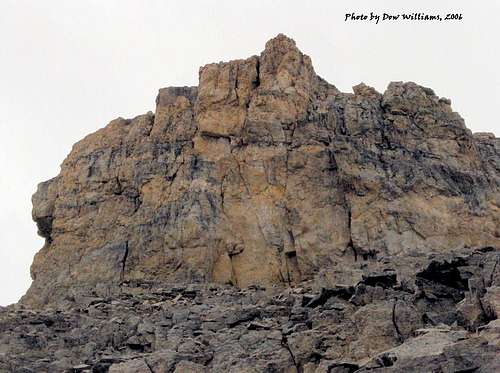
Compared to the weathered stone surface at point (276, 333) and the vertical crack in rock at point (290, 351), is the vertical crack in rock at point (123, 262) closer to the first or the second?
the weathered stone surface at point (276, 333)

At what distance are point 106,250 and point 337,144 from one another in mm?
18464

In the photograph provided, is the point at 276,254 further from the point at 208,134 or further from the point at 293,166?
the point at 208,134

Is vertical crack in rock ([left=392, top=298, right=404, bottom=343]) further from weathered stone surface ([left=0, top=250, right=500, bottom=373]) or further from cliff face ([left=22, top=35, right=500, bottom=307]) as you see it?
cliff face ([left=22, top=35, right=500, bottom=307])

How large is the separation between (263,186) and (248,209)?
7.15 feet

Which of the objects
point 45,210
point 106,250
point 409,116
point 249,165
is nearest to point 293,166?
point 249,165

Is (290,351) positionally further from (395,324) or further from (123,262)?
(123,262)

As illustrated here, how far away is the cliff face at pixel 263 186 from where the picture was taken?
48625mm

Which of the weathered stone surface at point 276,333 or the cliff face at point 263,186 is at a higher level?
the cliff face at point 263,186

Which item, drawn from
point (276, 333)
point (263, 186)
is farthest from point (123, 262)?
point (276, 333)

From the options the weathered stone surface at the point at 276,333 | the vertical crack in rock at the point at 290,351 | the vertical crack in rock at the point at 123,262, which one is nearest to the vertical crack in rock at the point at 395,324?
the weathered stone surface at the point at 276,333

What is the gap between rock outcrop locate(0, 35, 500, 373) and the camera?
117ft

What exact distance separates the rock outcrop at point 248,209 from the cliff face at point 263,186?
102 mm

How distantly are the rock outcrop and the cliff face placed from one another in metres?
0.10

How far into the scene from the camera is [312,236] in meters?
49.2
